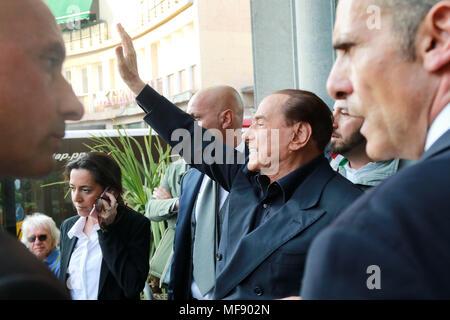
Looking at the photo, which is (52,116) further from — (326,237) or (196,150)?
(196,150)

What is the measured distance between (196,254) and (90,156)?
890 mm

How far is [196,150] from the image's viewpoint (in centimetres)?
233

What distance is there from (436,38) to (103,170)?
2.24 m

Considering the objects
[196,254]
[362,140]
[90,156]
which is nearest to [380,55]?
[362,140]

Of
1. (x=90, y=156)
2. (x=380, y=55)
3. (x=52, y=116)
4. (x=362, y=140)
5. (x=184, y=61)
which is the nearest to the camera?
(x=52, y=116)

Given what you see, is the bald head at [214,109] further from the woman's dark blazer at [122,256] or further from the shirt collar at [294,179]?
the shirt collar at [294,179]

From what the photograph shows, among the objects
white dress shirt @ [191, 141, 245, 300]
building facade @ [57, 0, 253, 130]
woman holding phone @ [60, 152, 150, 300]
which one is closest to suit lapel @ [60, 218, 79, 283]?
woman holding phone @ [60, 152, 150, 300]

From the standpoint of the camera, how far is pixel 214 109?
3.23m

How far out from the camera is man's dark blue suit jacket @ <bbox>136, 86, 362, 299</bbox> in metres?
1.67

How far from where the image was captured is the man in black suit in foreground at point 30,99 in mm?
588

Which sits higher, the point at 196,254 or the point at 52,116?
the point at 52,116

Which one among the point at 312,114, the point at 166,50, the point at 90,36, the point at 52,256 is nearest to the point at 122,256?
the point at 312,114

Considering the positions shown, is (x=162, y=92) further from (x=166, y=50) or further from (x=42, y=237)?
(x=42, y=237)

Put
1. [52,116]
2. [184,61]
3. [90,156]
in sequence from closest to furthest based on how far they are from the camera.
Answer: [52,116] → [90,156] → [184,61]
